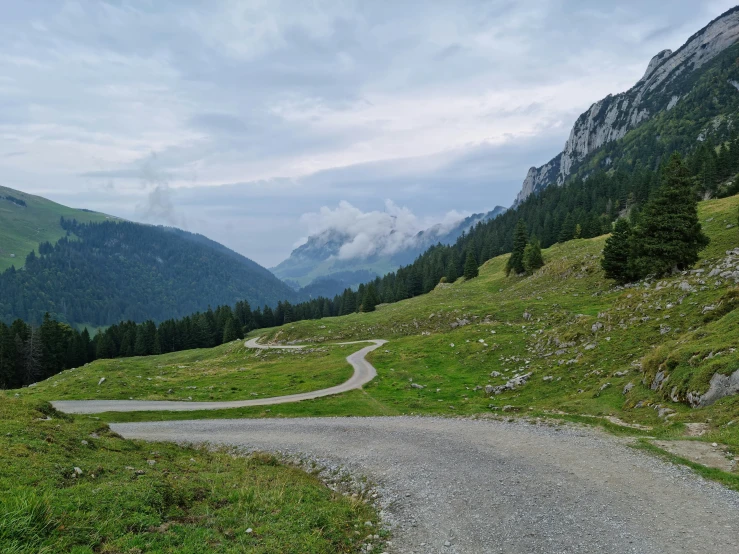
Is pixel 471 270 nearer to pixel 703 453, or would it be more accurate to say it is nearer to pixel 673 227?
pixel 673 227

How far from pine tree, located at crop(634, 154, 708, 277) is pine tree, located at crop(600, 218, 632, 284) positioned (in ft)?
28.9

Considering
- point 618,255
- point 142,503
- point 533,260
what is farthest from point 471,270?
point 142,503

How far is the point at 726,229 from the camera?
55.1 m

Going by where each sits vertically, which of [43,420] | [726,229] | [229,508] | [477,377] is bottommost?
[477,377]

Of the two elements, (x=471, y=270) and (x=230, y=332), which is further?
(x=230, y=332)

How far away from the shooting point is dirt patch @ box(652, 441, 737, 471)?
47.3ft

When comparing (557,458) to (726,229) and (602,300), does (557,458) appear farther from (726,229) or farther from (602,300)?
(726,229)

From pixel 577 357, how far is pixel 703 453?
18.4 meters

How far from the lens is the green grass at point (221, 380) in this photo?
42000mm

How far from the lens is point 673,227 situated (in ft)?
141

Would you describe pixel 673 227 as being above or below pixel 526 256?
below

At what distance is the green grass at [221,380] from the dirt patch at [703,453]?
32.4 metres

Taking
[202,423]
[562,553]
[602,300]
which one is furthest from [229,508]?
[602,300]

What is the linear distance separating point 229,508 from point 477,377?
29.6 metres
